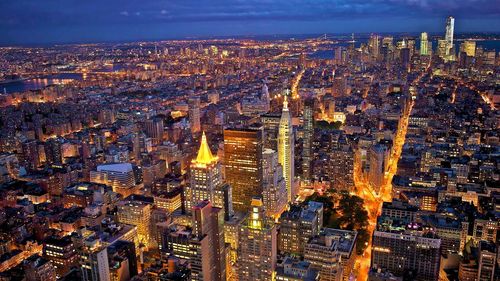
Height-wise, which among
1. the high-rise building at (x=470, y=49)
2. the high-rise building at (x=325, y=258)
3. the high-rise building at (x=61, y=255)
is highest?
the high-rise building at (x=470, y=49)

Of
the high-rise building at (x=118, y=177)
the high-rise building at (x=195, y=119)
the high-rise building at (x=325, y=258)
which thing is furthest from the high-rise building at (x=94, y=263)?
the high-rise building at (x=195, y=119)

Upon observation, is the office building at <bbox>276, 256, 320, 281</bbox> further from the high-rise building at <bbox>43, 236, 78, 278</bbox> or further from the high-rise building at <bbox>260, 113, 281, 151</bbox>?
the high-rise building at <bbox>260, 113, 281, 151</bbox>

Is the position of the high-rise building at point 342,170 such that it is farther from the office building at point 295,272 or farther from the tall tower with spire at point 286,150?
the office building at point 295,272

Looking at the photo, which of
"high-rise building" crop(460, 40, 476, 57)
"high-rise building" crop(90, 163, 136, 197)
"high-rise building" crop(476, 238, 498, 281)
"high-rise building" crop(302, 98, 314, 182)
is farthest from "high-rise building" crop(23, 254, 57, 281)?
"high-rise building" crop(460, 40, 476, 57)

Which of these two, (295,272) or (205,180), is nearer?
(295,272)

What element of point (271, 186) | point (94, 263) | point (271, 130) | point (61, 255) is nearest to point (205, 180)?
point (271, 186)

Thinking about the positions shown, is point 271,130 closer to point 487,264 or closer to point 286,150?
point 286,150
